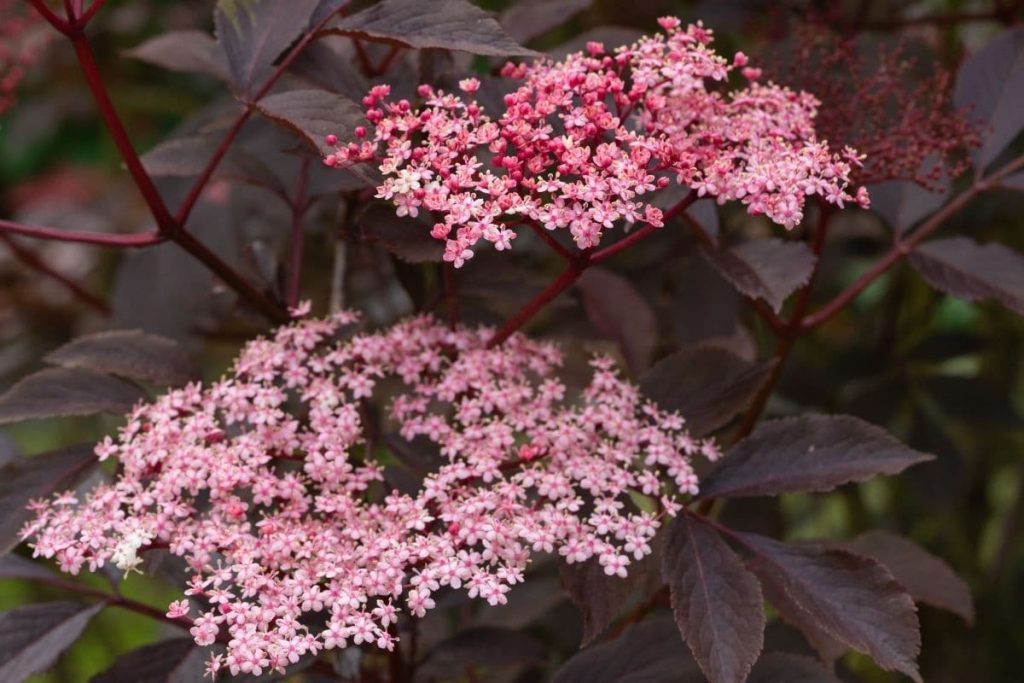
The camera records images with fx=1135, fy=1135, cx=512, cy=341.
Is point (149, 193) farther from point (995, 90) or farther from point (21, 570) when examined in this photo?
point (995, 90)

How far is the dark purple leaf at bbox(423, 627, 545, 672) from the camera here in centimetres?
114

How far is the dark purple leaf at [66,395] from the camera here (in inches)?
40.1

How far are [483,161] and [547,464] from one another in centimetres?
27

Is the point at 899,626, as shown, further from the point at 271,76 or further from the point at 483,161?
the point at 271,76

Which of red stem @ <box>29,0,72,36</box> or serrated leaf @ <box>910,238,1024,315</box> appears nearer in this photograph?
red stem @ <box>29,0,72,36</box>

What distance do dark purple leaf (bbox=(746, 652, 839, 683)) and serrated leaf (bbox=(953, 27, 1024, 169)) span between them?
563 mm

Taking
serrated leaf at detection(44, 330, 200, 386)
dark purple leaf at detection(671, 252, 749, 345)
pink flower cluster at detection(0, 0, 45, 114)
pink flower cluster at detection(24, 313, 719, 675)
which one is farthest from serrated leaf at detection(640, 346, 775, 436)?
pink flower cluster at detection(0, 0, 45, 114)

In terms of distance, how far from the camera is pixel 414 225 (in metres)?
0.98

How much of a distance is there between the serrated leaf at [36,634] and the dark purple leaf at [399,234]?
43 cm

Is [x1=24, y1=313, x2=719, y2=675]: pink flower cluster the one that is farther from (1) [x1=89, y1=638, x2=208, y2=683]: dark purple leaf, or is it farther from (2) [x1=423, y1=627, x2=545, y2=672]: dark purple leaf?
(2) [x1=423, y1=627, x2=545, y2=672]: dark purple leaf

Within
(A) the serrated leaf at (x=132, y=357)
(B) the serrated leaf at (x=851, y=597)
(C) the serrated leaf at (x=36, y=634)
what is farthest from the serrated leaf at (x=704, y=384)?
(C) the serrated leaf at (x=36, y=634)

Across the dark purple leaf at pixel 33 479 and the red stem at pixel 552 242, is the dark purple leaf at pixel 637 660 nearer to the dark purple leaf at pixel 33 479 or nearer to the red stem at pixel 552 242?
the red stem at pixel 552 242

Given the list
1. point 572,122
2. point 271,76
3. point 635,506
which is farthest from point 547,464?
point 271,76

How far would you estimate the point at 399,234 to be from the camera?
97cm
